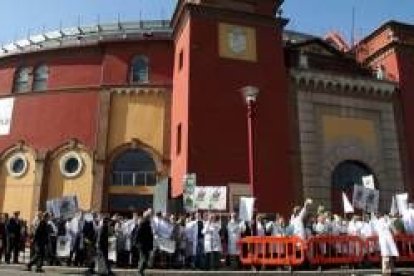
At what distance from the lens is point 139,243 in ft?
57.2

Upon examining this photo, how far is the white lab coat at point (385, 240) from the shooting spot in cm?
1842

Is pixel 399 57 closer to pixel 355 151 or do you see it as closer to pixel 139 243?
pixel 355 151

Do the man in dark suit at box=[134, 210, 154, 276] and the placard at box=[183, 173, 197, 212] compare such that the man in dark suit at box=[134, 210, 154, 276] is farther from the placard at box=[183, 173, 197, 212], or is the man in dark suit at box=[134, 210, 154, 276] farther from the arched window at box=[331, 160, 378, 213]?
the arched window at box=[331, 160, 378, 213]

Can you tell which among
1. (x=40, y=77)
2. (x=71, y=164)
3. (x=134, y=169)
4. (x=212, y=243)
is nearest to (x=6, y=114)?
(x=40, y=77)

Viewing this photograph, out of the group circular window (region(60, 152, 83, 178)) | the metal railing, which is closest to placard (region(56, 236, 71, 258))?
the metal railing

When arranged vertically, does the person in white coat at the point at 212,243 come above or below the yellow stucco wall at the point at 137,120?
below

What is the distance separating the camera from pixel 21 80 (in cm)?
3716

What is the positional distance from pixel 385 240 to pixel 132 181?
56.9 feet

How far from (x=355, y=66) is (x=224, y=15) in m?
9.30

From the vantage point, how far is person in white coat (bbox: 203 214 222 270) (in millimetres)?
20344

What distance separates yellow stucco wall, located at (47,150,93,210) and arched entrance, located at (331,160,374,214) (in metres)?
12.9

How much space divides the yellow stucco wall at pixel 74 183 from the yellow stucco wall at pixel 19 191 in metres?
1.11

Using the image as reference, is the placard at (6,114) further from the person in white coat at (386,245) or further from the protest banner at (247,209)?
the person in white coat at (386,245)

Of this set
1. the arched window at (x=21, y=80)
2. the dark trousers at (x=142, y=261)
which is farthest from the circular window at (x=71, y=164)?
the dark trousers at (x=142, y=261)
